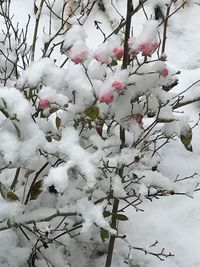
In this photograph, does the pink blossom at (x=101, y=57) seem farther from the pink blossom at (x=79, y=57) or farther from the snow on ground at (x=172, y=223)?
the snow on ground at (x=172, y=223)

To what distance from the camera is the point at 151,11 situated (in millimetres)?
3439

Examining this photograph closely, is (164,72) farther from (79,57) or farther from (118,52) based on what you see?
(79,57)

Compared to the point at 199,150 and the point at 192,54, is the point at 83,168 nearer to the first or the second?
the point at 199,150

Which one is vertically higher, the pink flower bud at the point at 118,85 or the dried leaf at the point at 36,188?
the pink flower bud at the point at 118,85

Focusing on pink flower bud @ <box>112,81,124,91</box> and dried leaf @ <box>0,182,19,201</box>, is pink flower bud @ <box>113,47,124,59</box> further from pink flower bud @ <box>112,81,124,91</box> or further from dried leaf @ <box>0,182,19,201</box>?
dried leaf @ <box>0,182,19,201</box>

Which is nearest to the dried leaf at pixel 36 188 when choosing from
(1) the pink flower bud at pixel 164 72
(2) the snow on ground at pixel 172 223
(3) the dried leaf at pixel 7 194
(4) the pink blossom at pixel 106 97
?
(3) the dried leaf at pixel 7 194

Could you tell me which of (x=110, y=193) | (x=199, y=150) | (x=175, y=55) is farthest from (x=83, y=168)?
(x=175, y=55)

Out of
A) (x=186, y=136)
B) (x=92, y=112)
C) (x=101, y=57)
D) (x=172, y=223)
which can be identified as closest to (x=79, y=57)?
(x=101, y=57)

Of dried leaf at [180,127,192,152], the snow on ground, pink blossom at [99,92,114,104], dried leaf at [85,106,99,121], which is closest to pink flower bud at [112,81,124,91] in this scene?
pink blossom at [99,92,114,104]

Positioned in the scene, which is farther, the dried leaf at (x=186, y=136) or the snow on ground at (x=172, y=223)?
the snow on ground at (x=172, y=223)

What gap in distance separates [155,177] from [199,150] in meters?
0.87

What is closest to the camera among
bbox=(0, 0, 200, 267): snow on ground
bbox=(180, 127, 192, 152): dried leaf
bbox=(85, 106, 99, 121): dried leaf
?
bbox=(85, 106, 99, 121): dried leaf

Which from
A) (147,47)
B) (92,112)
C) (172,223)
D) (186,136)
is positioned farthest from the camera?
(172,223)

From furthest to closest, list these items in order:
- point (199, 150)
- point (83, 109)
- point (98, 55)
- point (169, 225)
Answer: point (199, 150) < point (169, 225) < point (83, 109) < point (98, 55)
